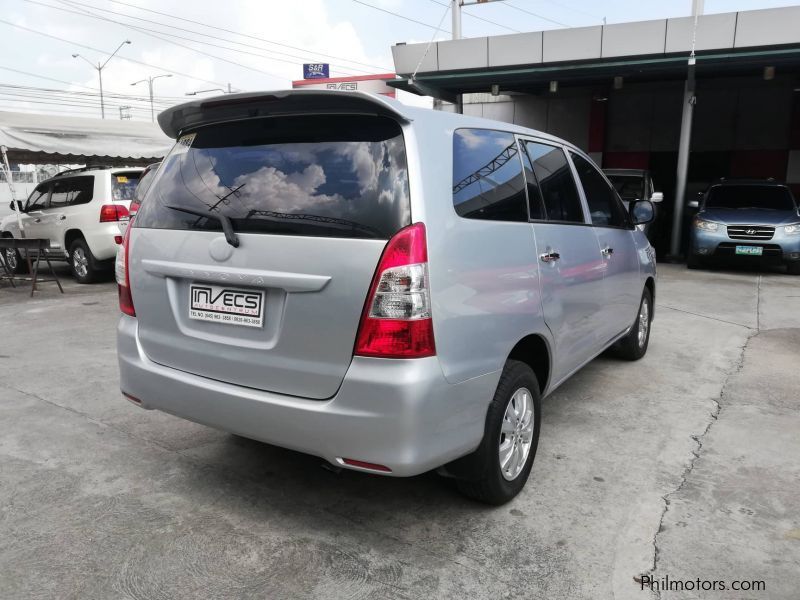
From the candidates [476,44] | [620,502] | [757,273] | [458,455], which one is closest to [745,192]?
[757,273]

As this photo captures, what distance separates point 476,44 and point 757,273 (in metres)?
7.01

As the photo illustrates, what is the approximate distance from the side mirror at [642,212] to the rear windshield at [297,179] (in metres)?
3.09

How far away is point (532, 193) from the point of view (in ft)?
10.2

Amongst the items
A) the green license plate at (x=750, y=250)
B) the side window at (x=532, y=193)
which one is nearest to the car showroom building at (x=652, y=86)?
the green license plate at (x=750, y=250)

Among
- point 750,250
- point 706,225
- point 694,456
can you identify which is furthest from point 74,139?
point 750,250

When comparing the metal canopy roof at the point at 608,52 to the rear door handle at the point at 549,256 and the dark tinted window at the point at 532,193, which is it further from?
the rear door handle at the point at 549,256

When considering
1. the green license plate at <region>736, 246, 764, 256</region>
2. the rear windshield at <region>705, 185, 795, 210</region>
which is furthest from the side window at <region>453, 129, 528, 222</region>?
the rear windshield at <region>705, 185, 795, 210</region>

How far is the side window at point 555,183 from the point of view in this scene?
3252 mm

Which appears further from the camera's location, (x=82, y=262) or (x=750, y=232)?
(x=750, y=232)

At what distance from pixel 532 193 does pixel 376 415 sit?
1.51m

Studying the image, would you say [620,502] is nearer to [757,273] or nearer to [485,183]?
[485,183]

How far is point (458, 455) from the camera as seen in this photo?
2.40 m

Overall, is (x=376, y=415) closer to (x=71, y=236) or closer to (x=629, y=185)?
(x=71, y=236)

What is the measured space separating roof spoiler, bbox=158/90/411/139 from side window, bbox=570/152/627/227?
189 cm
